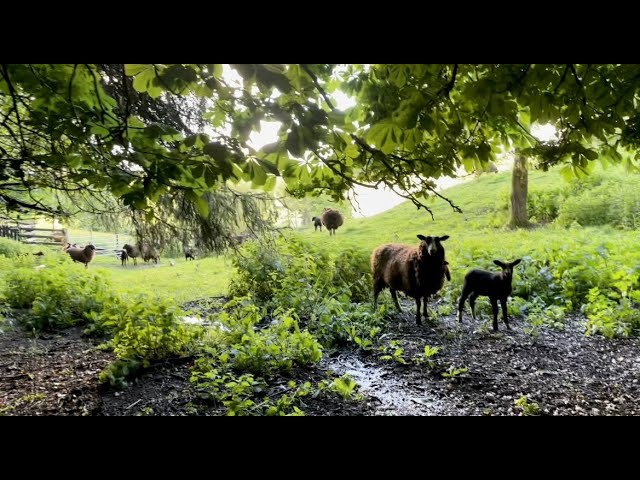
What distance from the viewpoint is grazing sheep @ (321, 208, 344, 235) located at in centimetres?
538

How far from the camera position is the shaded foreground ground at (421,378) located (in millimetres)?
2268

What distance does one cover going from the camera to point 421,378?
2.65 m

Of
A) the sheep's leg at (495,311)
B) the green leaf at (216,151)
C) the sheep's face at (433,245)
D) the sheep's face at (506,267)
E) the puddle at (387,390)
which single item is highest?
the green leaf at (216,151)

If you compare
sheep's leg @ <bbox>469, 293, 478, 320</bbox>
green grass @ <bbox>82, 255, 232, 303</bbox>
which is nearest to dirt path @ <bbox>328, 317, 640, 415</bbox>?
sheep's leg @ <bbox>469, 293, 478, 320</bbox>

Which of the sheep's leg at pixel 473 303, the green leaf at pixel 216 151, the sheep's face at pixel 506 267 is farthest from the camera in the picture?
the sheep's leg at pixel 473 303

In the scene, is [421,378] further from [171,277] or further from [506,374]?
[171,277]

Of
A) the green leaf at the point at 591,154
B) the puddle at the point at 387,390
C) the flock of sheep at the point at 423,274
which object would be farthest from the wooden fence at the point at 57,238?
the green leaf at the point at 591,154

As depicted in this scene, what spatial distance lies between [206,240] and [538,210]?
3.76 m

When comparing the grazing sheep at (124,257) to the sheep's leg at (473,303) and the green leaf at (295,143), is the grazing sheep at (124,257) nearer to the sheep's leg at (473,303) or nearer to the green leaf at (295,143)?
the sheep's leg at (473,303)

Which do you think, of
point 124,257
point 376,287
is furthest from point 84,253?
point 376,287

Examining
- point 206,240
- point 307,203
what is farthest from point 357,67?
point 307,203

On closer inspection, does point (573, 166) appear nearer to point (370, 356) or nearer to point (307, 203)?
point (370, 356)

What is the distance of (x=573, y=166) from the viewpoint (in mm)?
1064

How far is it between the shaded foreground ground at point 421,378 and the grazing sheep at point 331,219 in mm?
2334
